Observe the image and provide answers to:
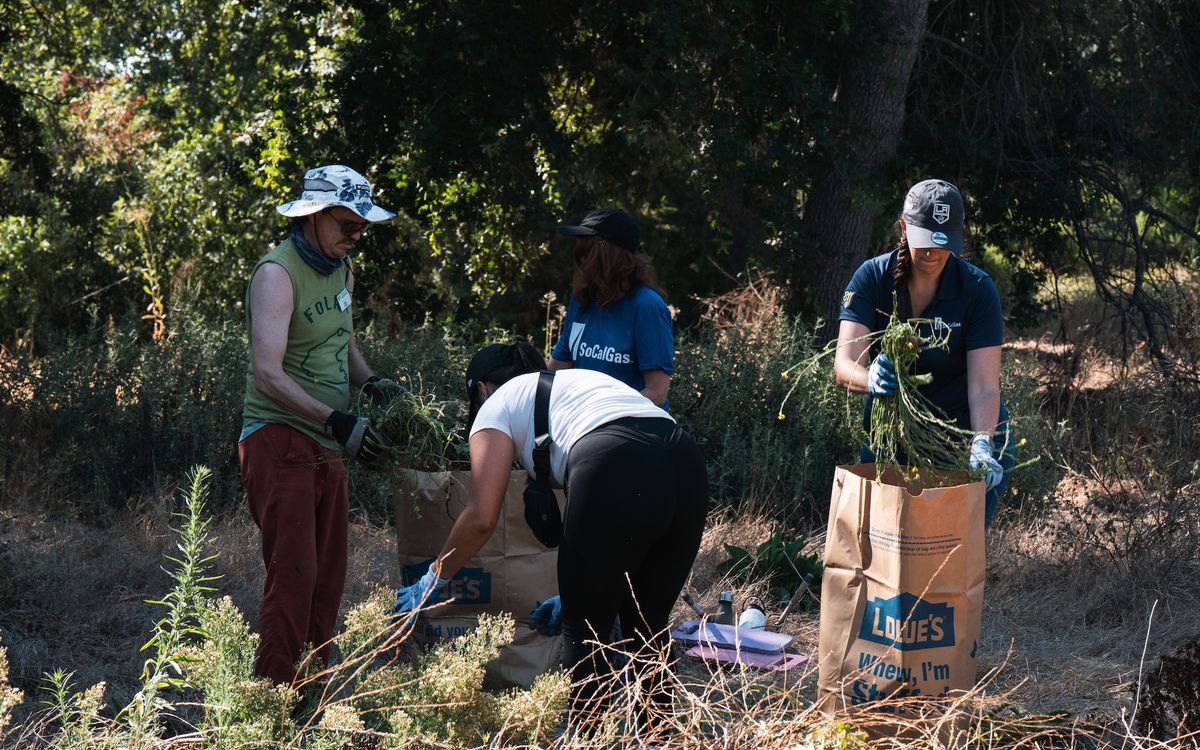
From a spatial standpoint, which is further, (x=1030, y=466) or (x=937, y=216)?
(x=1030, y=466)

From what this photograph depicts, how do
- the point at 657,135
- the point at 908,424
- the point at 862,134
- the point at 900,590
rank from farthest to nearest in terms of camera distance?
the point at 862,134
the point at 657,135
the point at 908,424
the point at 900,590

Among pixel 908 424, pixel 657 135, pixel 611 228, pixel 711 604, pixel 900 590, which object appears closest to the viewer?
pixel 900 590

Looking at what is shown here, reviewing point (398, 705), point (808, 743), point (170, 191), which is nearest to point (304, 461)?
point (398, 705)

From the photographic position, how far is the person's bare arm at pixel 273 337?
3.18 meters

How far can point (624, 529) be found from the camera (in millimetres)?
2779

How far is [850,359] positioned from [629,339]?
71cm

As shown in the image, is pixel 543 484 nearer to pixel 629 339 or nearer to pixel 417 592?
pixel 417 592

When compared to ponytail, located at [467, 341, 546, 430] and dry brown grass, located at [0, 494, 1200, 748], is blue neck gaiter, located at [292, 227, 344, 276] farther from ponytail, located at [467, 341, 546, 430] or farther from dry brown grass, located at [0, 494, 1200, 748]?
dry brown grass, located at [0, 494, 1200, 748]

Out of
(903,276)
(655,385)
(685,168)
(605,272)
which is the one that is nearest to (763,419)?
(685,168)

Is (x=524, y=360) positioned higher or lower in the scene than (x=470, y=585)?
higher

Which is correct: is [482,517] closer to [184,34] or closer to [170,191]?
[170,191]

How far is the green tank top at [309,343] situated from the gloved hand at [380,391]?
24 centimetres

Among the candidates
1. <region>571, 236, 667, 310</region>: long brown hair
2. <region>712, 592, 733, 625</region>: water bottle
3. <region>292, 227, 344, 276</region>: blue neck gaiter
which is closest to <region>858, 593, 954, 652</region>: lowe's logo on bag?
<region>571, 236, 667, 310</region>: long brown hair

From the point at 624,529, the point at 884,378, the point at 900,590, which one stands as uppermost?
the point at 884,378
